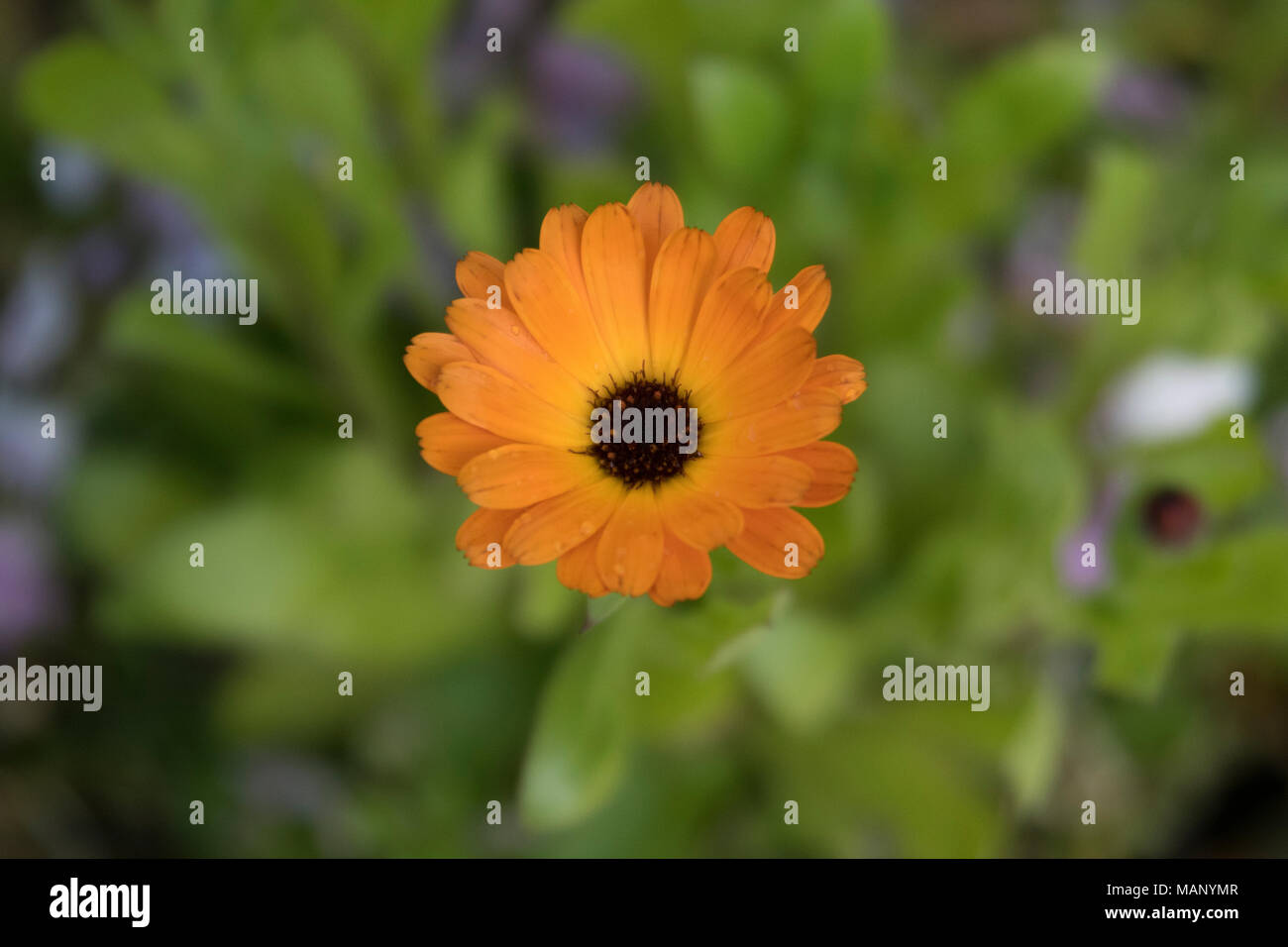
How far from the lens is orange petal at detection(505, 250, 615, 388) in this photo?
0.24m

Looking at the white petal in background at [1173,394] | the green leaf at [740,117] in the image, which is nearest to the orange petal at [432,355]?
the green leaf at [740,117]

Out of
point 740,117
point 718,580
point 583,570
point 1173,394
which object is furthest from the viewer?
point 1173,394

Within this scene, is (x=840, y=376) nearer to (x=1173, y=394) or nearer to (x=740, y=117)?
(x=740, y=117)

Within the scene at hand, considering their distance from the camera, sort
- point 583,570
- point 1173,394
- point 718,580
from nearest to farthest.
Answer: point 583,570 → point 718,580 → point 1173,394

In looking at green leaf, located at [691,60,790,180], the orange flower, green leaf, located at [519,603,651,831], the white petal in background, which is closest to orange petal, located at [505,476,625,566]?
the orange flower

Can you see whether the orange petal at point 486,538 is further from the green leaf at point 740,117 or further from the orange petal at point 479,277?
the green leaf at point 740,117

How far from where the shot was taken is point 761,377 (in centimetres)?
24

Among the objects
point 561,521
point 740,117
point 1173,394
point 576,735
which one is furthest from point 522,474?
point 1173,394

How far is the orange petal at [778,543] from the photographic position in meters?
0.22

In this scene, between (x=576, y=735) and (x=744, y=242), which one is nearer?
(x=744, y=242)

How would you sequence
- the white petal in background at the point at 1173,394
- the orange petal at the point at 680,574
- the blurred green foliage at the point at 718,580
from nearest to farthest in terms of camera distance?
the orange petal at the point at 680,574 < the blurred green foliage at the point at 718,580 < the white petal in background at the point at 1173,394

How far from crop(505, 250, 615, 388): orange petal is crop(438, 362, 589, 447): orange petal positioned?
0.05 ft

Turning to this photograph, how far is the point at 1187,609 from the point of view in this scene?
18.6 inches

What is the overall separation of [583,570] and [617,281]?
8 centimetres
